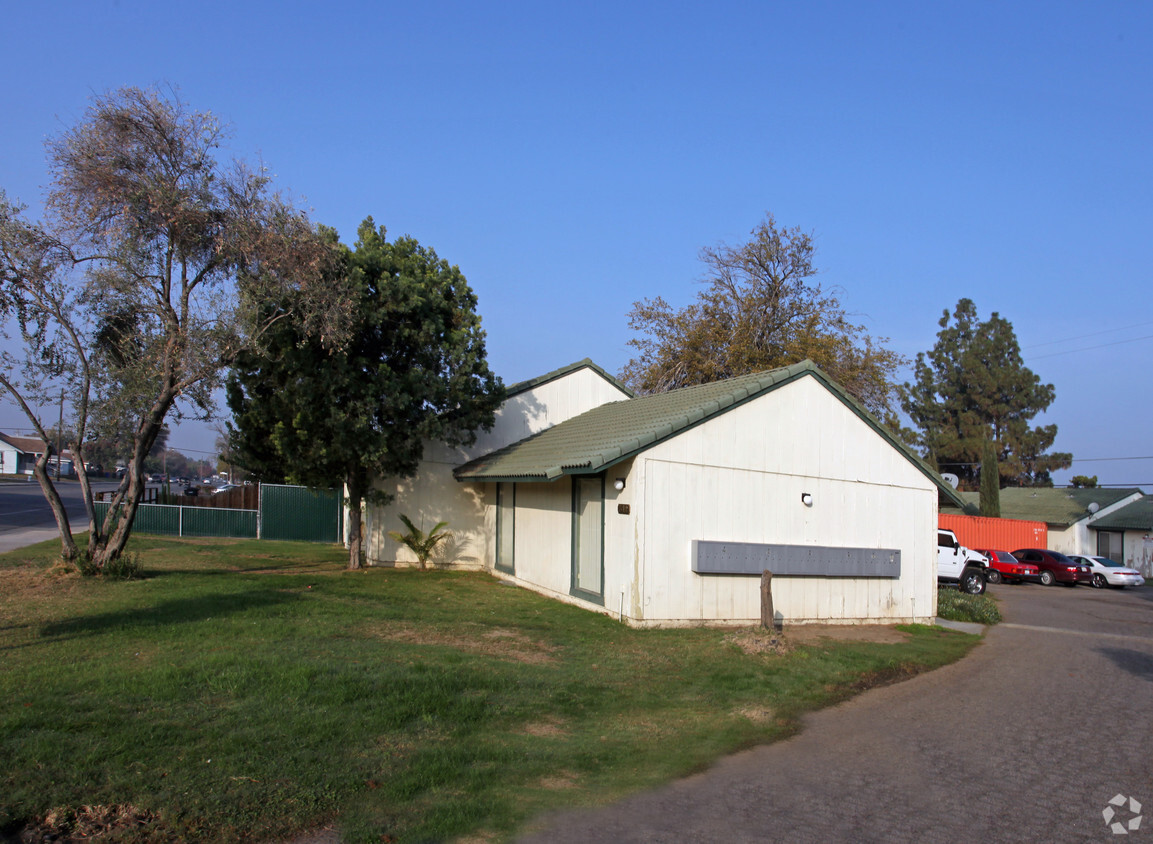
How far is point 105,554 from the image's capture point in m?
13.8

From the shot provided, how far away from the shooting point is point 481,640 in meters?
10.3

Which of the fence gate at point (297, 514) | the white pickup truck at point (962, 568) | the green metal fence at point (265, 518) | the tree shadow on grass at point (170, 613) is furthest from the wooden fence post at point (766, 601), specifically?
the fence gate at point (297, 514)

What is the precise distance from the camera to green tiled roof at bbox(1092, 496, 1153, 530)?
39.5 m

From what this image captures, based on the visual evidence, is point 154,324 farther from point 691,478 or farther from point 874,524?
point 874,524

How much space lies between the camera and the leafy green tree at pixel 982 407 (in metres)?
55.2

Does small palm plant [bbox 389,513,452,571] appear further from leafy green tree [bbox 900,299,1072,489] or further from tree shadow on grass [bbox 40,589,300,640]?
leafy green tree [bbox 900,299,1072,489]

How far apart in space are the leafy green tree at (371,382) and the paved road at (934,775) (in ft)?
34.7

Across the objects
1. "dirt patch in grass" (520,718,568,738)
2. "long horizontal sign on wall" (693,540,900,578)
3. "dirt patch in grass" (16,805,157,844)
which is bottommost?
"dirt patch in grass" (520,718,568,738)

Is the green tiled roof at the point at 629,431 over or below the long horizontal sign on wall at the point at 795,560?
over

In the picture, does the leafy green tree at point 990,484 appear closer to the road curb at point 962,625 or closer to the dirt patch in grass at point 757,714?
the road curb at point 962,625

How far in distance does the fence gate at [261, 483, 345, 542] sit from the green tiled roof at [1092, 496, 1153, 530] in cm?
3862

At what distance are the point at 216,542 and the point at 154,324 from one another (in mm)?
12227

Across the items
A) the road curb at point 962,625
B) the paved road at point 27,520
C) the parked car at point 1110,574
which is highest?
the paved road at point 27,520

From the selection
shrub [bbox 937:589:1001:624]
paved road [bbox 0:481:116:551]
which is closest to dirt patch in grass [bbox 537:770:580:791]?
shrub [bbox 937:589:1001:624]
